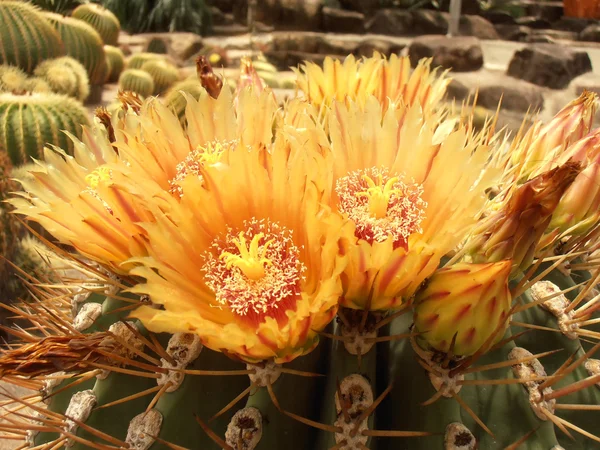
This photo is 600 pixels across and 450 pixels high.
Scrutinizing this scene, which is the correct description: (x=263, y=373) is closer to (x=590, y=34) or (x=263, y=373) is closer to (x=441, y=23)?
(x=590, y=34)

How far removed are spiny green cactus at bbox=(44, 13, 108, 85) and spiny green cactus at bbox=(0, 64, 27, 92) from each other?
845mm

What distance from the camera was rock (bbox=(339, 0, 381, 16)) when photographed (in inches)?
226

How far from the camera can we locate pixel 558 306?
22.5 inches

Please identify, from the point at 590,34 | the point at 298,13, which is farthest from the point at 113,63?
the point at 590,34

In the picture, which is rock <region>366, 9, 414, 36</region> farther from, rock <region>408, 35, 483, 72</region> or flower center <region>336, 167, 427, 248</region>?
flower center <region>336, 167, 427, 248</region>

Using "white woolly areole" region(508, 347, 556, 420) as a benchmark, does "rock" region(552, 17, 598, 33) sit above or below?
below

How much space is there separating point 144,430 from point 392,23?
17.6 feet

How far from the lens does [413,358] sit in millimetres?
500

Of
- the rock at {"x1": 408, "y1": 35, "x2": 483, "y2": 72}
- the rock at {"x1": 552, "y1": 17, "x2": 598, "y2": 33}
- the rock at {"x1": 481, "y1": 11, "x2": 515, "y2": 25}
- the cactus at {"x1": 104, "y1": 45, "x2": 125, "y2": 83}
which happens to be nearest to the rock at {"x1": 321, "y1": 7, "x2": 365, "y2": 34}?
the rock at {"x1": 481, "y1": 11, "x2": 515, "y2": 25}

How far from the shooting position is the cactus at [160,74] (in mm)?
3566

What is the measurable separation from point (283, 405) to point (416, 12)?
5.36 meters

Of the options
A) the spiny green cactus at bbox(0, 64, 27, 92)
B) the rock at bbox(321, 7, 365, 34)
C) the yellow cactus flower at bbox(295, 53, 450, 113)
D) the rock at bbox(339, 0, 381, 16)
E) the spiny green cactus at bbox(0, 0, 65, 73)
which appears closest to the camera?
the yellow cactus flower at bbox(295, 53, 450, 113)

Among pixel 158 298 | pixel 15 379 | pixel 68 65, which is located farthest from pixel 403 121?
pixel 68 65

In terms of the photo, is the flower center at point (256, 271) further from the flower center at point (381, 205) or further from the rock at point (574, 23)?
the rock at point (574, 23)
